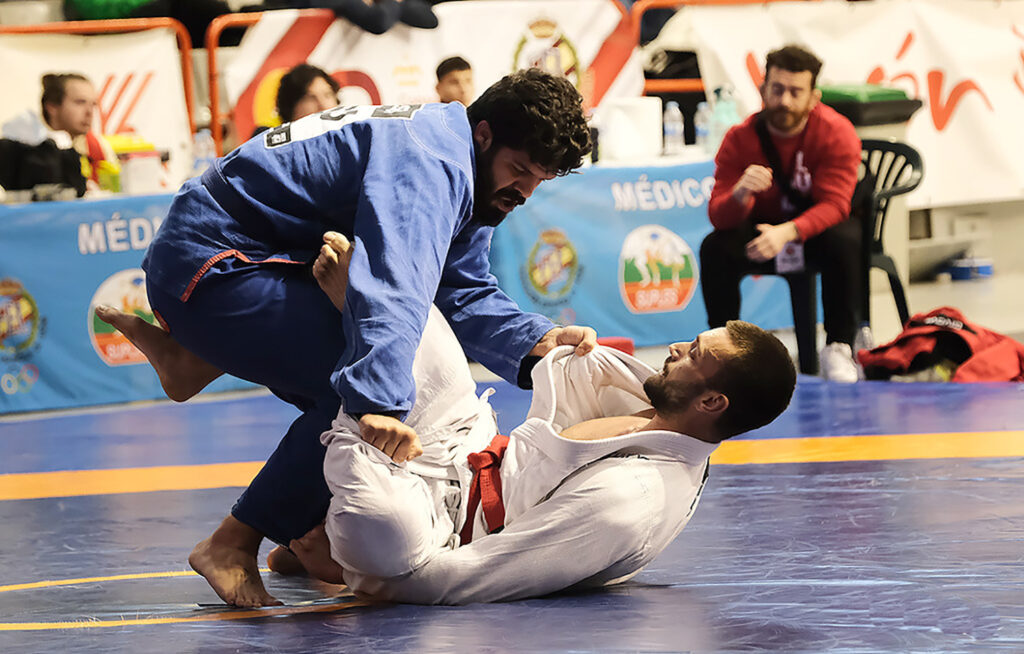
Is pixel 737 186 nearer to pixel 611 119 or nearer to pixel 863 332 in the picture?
pixel 863 332

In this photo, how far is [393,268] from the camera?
1.94m

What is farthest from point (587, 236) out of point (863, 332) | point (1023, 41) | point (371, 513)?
point (371, 513)

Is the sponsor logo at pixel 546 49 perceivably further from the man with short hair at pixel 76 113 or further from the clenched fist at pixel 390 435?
the clenched fist at pixel 390 435

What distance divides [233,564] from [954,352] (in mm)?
2981

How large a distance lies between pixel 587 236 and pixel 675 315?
21.5 inches

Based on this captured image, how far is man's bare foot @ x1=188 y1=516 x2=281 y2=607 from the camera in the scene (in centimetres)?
219

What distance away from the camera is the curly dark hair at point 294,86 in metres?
5.06

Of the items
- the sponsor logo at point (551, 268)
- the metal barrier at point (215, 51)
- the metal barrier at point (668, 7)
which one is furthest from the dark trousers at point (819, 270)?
the metal barrier at point (215, 51)

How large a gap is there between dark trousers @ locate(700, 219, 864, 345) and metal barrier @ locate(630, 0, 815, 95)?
1.75 meters

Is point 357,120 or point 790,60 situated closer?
point 357,120

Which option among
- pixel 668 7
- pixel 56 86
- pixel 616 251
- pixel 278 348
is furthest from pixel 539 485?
pixel 668 7

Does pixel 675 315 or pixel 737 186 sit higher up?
pixel 737 186

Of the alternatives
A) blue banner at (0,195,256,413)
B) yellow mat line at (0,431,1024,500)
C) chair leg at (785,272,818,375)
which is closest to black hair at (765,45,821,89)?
chair leg at (785,272,818,375)

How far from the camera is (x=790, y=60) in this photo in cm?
486
